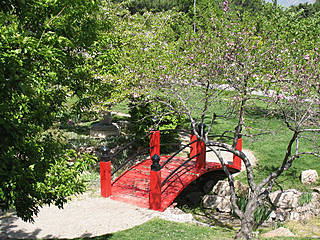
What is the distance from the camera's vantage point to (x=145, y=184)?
1033 cm

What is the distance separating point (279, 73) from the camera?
28.3 ft

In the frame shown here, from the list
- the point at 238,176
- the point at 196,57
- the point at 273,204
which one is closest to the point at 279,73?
the point at 196,57

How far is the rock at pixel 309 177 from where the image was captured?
36.3 ft

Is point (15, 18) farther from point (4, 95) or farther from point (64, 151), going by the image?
point (64, 151)

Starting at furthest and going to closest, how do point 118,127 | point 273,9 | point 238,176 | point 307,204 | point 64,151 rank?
point 118,127, point 273,9, point 238,176, point 307,204, point 64,151

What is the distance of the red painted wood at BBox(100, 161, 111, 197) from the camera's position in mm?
9567

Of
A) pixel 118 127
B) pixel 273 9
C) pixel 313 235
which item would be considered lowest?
pixel 313 235

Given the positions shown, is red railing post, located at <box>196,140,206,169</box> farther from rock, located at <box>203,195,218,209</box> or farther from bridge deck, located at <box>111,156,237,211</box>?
rock, located at <box>203,195,218,209</box>

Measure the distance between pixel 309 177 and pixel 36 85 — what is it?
9.72m

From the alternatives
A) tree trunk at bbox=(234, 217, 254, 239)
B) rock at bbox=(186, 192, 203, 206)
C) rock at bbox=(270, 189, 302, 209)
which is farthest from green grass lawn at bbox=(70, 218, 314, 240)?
rock at bbox=(186, 192, 203, 206)

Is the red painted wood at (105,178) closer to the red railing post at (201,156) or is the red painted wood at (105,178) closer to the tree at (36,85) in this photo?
the red railing post at (201,156)

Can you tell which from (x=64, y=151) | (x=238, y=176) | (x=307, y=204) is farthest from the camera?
(x=238, y=176)

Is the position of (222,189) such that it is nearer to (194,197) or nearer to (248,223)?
(194,197)

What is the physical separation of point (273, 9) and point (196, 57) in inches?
201
